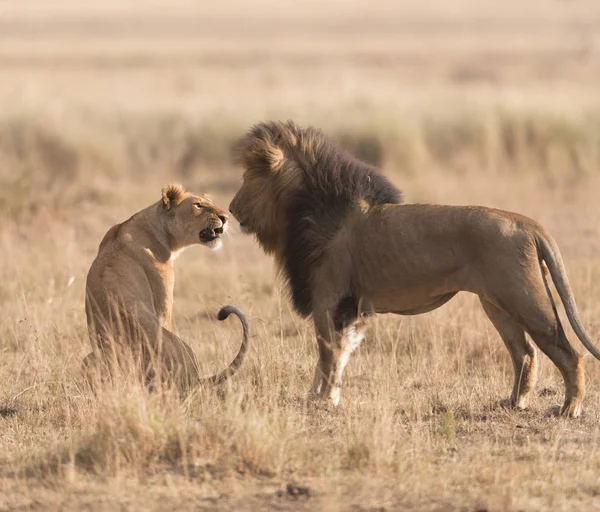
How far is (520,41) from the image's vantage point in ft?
206

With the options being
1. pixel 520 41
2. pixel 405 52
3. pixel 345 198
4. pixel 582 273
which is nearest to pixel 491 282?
pixel 345 198

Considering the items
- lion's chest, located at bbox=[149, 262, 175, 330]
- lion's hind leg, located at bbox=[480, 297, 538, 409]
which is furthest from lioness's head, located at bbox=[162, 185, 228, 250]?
lion's hind leg, located at bbox=[480, 297, 538, 409]

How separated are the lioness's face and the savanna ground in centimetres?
69

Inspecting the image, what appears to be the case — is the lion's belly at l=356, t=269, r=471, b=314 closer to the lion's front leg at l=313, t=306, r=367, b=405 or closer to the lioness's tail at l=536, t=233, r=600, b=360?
the lion's front leg at l=313, t=306, r=367, b=405

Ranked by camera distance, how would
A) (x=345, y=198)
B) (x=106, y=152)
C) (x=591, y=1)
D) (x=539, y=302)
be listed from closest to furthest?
(x=539, y=302)
(x=345, y=198)
(x=106, y=152)
(x=591, y=1)

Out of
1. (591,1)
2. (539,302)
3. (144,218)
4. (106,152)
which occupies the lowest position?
(539,302)

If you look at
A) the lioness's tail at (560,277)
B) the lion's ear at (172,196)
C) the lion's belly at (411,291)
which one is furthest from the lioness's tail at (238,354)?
the lioness's tail at (560,277)

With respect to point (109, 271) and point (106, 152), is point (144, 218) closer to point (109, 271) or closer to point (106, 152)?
point (109, 271)

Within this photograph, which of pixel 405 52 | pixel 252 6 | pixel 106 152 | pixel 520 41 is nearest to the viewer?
pixel 106 152

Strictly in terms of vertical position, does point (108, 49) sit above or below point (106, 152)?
above

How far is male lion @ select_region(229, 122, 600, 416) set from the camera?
18.0ft

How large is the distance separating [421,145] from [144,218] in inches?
420

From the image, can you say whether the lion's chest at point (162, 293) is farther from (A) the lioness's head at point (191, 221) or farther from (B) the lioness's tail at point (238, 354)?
(B) the lioness's tail at point (238, 354)

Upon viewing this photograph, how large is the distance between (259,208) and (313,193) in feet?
1.16
